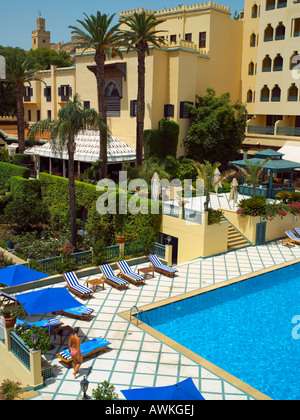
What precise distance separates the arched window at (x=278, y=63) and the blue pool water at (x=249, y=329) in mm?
22910

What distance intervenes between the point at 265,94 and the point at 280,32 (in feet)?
17.0

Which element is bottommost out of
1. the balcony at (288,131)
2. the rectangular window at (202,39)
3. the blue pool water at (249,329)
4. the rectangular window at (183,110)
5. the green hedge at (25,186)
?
the blue pool water at (249,329)

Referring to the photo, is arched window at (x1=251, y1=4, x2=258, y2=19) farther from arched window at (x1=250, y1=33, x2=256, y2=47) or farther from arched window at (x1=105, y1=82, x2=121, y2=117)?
arched window at (x1=105, y1=82, x2=121, y2=117)

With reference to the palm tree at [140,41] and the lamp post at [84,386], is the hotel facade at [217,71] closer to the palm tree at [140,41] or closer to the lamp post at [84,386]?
the palm tree at [140,41]

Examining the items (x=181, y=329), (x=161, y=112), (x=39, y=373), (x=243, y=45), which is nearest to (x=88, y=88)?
(x=161, y=112)

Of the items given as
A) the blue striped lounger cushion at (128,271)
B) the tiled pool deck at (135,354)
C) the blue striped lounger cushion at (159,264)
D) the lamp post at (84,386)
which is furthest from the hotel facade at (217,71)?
the lamp post at (84,386)

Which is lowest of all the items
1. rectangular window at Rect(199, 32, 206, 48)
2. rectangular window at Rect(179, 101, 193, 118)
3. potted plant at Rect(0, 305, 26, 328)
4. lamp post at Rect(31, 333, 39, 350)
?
potted plant at Rect(0, 305, 26, 328)

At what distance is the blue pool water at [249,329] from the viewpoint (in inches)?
492

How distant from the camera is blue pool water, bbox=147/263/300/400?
12.5 m

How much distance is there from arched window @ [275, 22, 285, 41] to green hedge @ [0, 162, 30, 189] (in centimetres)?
2354

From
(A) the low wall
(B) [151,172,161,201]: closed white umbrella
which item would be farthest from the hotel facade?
(A) the low wall

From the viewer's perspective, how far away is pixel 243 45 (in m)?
40.7
